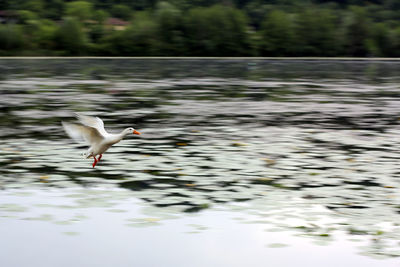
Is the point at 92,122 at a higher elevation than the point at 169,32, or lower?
higher

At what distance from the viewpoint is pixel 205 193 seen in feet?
24.6

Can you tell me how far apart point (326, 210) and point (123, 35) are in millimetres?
63916

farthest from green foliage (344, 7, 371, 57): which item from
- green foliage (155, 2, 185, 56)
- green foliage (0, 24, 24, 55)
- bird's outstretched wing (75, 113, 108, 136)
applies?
bird's outstretched wing (75, 113, 108, 136)

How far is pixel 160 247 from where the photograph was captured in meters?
5.80

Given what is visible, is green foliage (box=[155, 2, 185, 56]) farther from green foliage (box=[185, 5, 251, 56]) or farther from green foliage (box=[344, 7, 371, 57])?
green foliage (box=[344, 7, 371, 57])

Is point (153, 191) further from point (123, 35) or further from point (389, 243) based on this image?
point (123, 35)

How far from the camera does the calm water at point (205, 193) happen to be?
18.8 ft

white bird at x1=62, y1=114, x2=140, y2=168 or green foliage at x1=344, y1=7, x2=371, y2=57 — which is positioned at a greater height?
white bird at x1=62, y1=114, x2=140, y2=168

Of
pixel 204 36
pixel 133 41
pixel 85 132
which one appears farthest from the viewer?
pixel 204 36

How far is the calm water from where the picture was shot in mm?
5738

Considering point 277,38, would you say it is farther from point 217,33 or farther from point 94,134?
point 94,134

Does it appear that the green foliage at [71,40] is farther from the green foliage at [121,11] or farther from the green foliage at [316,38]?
the green foliage at [121,11]

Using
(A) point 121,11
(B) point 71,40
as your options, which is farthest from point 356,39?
(A) point 121,11

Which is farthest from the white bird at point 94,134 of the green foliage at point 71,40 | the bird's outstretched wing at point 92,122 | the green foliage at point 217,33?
the green foliage at point 217,33
